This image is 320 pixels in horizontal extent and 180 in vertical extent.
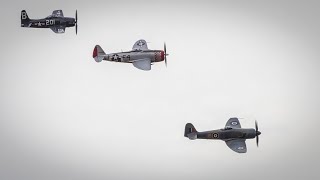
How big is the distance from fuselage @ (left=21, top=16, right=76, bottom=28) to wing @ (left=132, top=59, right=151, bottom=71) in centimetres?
288

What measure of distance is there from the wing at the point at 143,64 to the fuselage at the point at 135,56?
3.8 inches

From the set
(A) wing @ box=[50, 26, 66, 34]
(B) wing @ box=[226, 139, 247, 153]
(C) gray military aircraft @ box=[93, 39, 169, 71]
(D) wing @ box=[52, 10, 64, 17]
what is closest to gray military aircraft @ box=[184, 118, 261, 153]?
(B) wing @ box=[226, 139, 247, 153]

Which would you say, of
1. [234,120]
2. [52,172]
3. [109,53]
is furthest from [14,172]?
[234,120]

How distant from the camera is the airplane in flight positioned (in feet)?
98.5

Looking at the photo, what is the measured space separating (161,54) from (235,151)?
4141 millimetres

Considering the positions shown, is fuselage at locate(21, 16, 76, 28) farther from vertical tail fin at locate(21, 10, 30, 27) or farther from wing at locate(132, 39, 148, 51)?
wing at locate(132, 39, 148, 51)

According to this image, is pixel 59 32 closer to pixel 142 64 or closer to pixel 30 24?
pixel 30 24

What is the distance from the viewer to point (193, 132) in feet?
91.3

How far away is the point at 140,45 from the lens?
2959 cm

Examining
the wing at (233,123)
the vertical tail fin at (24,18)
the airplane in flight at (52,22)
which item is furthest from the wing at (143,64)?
the vertical tail fin at (24,18)

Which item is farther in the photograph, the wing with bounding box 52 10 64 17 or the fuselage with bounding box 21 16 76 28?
the wing with bounding box 52 10 64 17

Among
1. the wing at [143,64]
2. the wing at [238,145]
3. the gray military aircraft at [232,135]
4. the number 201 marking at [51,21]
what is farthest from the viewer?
the number 201 marking at [51,21]

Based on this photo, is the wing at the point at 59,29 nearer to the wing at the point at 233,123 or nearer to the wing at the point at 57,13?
the wing at the point at 57,13

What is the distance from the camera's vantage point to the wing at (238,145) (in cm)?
2775
